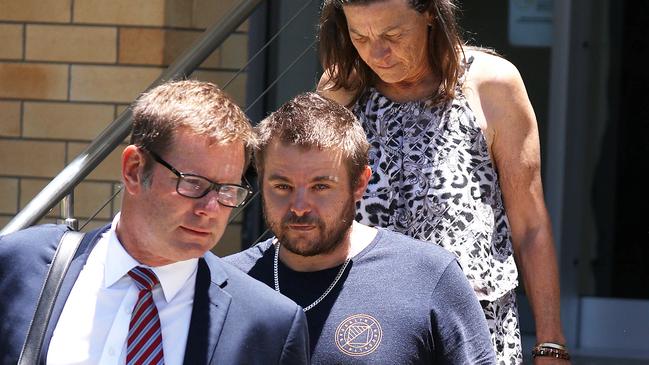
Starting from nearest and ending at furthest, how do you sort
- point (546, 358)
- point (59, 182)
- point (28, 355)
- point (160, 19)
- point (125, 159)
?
point (28, 355) → point (125, 159) → point (546, 358) → point (59, 182) → point (160, 19)

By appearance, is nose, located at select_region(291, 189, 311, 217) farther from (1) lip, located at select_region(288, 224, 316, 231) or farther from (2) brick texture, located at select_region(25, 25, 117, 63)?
(2) brick texture, located at select_region(25, 25, 117, 63)

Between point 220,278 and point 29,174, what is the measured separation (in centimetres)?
368

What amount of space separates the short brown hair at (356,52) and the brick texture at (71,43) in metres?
2.53

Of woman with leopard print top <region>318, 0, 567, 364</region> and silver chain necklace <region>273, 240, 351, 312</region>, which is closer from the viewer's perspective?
silver chain necklace <region>273, 240, 351, 312</region>

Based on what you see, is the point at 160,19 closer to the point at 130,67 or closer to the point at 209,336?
the point at 130,67

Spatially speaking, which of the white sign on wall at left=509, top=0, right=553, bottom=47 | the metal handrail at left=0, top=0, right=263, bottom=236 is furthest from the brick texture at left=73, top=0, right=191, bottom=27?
the white sign on wall at left=509, top=0, right=553, bottom=47

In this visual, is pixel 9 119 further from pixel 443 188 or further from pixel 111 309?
pixel 111 309

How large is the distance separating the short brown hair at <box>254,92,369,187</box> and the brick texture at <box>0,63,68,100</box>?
3.13m

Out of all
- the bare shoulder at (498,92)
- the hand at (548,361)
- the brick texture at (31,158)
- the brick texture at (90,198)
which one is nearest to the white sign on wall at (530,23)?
the brick texture at (90,198)

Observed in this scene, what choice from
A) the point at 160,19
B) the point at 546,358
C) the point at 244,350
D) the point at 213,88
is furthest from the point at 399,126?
the point at 160,19

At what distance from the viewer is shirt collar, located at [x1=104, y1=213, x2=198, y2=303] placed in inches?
A: 91.4

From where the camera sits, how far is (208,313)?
230 cm

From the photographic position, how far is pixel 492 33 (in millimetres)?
6016

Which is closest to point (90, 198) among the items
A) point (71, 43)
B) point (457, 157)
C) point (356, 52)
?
point (71, 43)
